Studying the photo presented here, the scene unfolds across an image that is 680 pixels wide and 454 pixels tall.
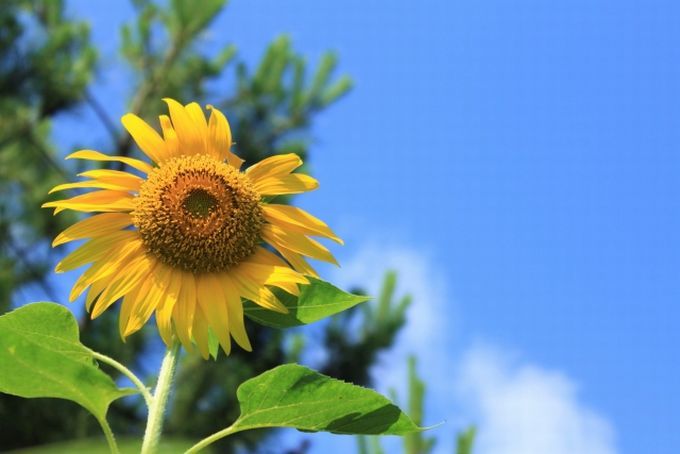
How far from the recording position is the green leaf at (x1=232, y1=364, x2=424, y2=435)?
1.48ft

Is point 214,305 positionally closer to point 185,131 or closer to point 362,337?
point 185,131

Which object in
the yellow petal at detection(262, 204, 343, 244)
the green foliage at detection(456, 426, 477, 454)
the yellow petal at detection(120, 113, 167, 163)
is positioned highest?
the green foliage at detection(456, 426, 477, 454)

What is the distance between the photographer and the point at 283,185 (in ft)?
2.05

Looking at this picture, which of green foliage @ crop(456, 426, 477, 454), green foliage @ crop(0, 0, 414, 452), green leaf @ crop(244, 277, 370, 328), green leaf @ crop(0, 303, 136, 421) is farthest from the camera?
green foliage @ crop(0, 0, 414, 452)

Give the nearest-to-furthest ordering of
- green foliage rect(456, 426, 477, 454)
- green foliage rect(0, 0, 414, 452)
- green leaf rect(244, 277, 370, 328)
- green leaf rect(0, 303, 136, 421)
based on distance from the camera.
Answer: green leaf rect(0, 303, 136, 421), green leaf rect(244, 277, 370, 328), green foliage rect(456, 426, 477, 454), green foliage rect(0, 0, 414, 452)

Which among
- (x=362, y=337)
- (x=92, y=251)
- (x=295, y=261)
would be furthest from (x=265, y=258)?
(x=362, y=337)

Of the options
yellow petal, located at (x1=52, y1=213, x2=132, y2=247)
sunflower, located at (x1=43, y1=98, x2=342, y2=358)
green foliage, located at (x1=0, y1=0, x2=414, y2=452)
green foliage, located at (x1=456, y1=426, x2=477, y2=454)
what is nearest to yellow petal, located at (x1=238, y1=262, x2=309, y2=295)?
sunflower, located at (x1=43, y1=98, x2=342, y2=358)

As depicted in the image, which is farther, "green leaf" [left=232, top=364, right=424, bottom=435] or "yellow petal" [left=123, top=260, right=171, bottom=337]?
"yellow petal" [left=123, top=260, right=171, bottom=337]

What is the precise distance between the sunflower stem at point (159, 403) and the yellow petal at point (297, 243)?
120mm

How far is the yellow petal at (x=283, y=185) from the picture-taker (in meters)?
0.62

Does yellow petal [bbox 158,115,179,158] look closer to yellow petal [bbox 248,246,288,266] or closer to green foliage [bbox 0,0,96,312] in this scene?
yellow petal [bbox 248,246,288,266]

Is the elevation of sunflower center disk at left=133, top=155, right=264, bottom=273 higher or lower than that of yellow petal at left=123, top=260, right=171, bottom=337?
higher

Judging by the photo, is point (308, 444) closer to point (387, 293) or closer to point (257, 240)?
point (387, 293)

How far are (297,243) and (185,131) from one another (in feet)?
0.39
